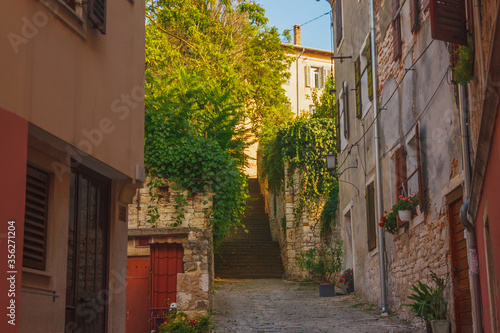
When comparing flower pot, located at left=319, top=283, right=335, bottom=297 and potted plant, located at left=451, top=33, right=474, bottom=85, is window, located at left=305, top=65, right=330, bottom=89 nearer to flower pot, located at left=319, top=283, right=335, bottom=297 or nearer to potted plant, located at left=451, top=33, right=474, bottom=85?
flower pot, located at left=319, top=283, right=335, bottom=297

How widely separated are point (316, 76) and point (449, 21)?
3347 centimetres

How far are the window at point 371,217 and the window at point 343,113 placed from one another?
3.30 m

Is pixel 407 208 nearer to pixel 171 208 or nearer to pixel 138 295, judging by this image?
pixel 138 295

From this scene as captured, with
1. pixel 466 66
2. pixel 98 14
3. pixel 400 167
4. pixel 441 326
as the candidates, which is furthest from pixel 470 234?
pixel 98 14

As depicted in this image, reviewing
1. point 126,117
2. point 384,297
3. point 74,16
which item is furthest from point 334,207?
point 74,16

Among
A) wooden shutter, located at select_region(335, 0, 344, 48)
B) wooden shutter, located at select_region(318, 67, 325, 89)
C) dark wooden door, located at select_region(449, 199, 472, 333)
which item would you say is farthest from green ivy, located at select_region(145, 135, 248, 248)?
A: wooden shutter, located at select_region(318, 67, 325, 89)

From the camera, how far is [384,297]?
43.0 ft

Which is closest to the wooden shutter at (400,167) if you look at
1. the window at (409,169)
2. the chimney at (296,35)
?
the window at (409,169)

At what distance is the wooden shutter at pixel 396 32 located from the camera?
12.2 meters

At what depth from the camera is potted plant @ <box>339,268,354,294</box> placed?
17.6 m

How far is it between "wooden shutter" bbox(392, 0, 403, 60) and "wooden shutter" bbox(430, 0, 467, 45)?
3.96 m

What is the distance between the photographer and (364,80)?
15.5 m

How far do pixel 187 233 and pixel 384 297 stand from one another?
388cm

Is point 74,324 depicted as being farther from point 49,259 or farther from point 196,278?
point 196,278
